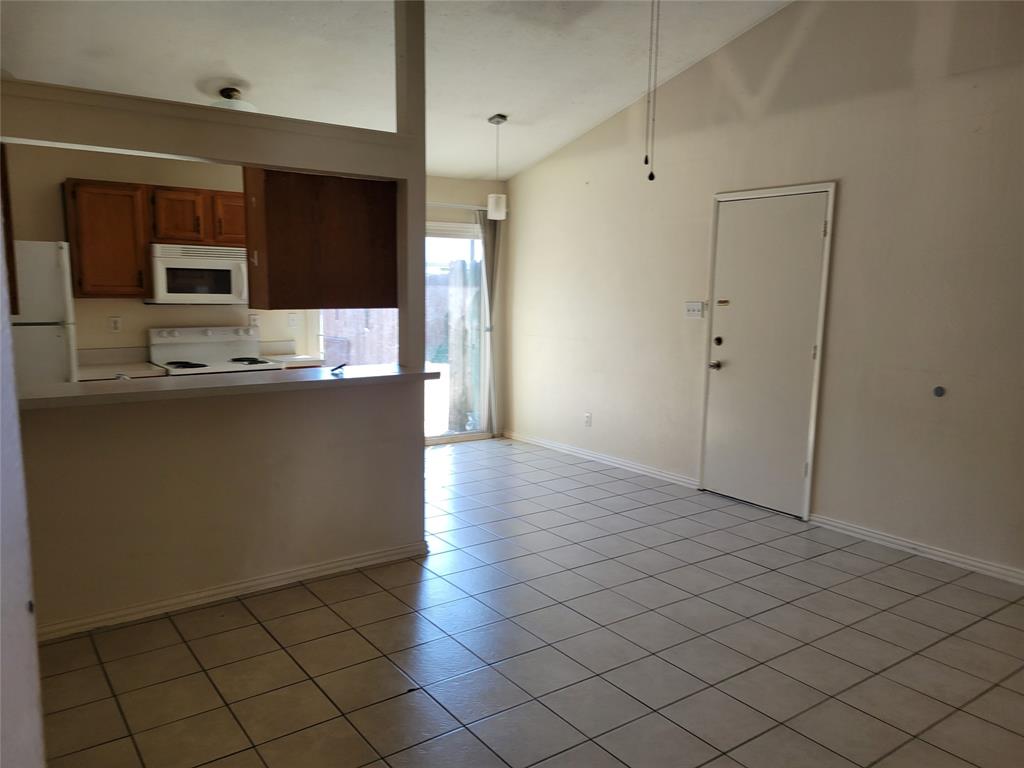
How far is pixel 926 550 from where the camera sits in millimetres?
3805

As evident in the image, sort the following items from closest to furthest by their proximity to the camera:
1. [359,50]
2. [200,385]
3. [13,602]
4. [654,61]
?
[13,602], [200,385], [359,50], [654,61]

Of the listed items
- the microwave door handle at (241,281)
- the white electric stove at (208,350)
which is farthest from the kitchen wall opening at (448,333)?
the microwave door handle at (241,281)

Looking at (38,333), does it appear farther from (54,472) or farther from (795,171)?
(795,171)

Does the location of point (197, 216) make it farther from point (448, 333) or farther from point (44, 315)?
point (448, 333)

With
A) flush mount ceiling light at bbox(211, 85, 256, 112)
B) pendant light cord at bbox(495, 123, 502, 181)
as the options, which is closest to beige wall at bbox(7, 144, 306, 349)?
flush mount ceiling light at bbox(211, 85, 256, 112)

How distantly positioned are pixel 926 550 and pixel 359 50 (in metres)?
4.39

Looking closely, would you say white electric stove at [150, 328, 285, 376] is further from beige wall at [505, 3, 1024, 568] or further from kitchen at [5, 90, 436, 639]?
beige wall at [505, 3, 1024, 568]

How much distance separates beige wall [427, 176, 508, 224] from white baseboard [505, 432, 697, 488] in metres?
2.27

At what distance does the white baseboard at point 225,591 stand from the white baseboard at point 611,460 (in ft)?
7.47

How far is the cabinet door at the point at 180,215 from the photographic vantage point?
5.05 m

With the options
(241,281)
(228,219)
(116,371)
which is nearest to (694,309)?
(241,281)

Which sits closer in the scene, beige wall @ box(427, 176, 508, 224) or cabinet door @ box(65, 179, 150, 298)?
cabinet door @ box(65, 179, 150, 298)

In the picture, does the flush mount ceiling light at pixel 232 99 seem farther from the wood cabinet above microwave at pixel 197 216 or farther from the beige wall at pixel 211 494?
the beige wall at pixel 211 494

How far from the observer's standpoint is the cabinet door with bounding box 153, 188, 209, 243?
505 centimetres
